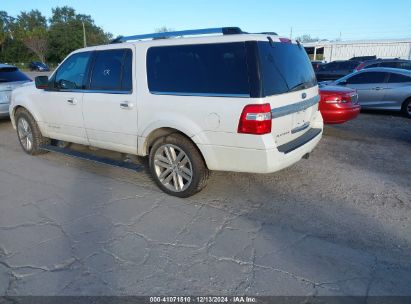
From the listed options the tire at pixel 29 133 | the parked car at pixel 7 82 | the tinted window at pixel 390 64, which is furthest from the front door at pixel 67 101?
the tinted window at pixel 390 64

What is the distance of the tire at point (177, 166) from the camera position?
4.05 metres

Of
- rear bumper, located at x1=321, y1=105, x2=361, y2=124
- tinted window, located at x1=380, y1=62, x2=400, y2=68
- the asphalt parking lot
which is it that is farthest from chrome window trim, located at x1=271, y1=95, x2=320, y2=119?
tinted window, located at x1=380, y1=62, x2=400, y2=68

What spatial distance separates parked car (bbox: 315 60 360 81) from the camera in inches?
678

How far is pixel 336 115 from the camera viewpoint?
22.0ft

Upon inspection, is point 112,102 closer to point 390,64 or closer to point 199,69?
point 199,69

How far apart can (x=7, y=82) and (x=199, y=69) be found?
7.04 m

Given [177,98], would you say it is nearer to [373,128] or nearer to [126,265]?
[126,265]

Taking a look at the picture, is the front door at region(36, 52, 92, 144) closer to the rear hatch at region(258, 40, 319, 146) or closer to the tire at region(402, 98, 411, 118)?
the rear hatch at region(258, 40, 319, 146)

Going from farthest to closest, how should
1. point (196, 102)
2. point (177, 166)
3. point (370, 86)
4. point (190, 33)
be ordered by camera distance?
point (370, 86)
point (177, 166)
point (190, 33)
point (196, 102)

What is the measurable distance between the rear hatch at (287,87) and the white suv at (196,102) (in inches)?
0.5

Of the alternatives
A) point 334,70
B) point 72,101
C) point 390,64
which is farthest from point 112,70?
point 334,70

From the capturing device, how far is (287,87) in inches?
152

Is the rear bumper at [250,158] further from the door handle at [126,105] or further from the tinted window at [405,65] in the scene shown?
the tinted window at [405,65]

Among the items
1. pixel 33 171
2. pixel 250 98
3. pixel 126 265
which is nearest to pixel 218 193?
pixel 250 98
